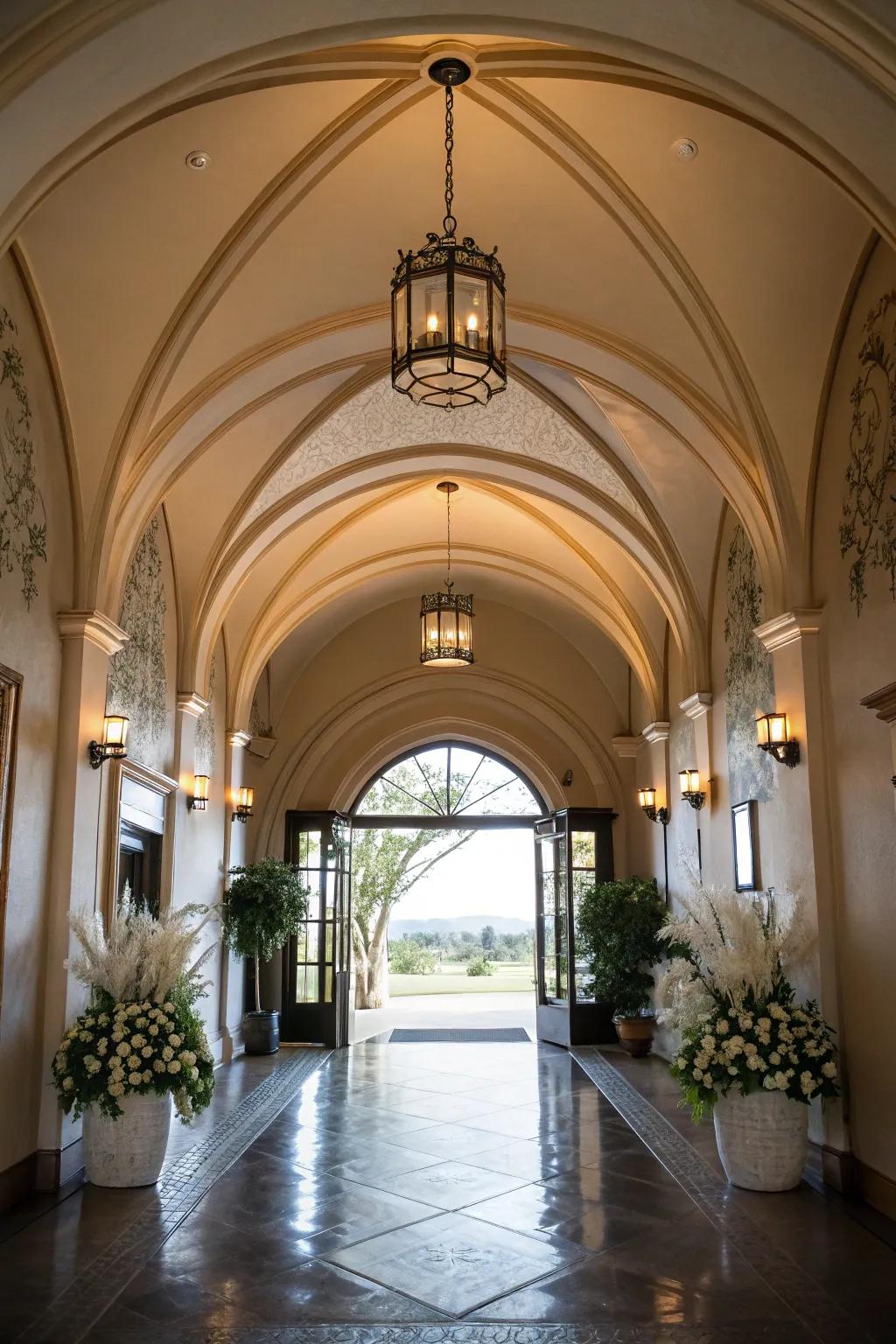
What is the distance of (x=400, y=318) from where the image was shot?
4.43 meters

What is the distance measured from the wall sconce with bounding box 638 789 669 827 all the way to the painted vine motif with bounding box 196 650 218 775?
4.18 meters

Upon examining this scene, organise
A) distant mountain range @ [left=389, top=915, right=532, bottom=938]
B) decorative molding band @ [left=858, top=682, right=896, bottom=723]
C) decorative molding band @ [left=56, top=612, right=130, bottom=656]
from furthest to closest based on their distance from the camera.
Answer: distant mountain range @ [left=389, top=915, right=532, bottom=938], decorative molding band @ [left=56, top=612, right=130, bottom=656], decorative molding band @ [left=858, top=682, right=896, bottom=723]

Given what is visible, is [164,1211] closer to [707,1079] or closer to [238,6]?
[707,1079]

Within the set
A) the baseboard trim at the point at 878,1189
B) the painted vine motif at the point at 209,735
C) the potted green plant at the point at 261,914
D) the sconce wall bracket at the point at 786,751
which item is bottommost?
the baseboard trim at the point at 878,1189

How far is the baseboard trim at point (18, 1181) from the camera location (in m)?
5.22

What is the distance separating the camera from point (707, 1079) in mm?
5539

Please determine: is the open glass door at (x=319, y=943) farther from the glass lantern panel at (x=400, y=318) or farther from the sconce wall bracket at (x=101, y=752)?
the glass lantern panel at (x=400, y=318)

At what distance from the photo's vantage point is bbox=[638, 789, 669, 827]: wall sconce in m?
10.5

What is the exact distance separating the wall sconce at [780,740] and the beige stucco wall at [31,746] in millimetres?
4034

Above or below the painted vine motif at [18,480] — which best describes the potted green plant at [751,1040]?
below

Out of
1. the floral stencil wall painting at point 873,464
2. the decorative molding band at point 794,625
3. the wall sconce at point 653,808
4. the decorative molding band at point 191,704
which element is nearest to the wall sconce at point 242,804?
the decorative molding band at point 191,704

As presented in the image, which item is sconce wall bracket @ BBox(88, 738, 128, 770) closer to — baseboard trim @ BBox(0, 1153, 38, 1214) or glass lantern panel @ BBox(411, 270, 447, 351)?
baseboard trim @ BBox(0, 1153, 38, 1214)

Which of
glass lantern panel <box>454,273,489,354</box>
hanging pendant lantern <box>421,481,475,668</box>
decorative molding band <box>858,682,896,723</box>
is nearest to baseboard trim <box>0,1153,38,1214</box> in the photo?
glass lantern panel <box>454,273,489,354</box>

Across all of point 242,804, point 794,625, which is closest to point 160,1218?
point 794,625
